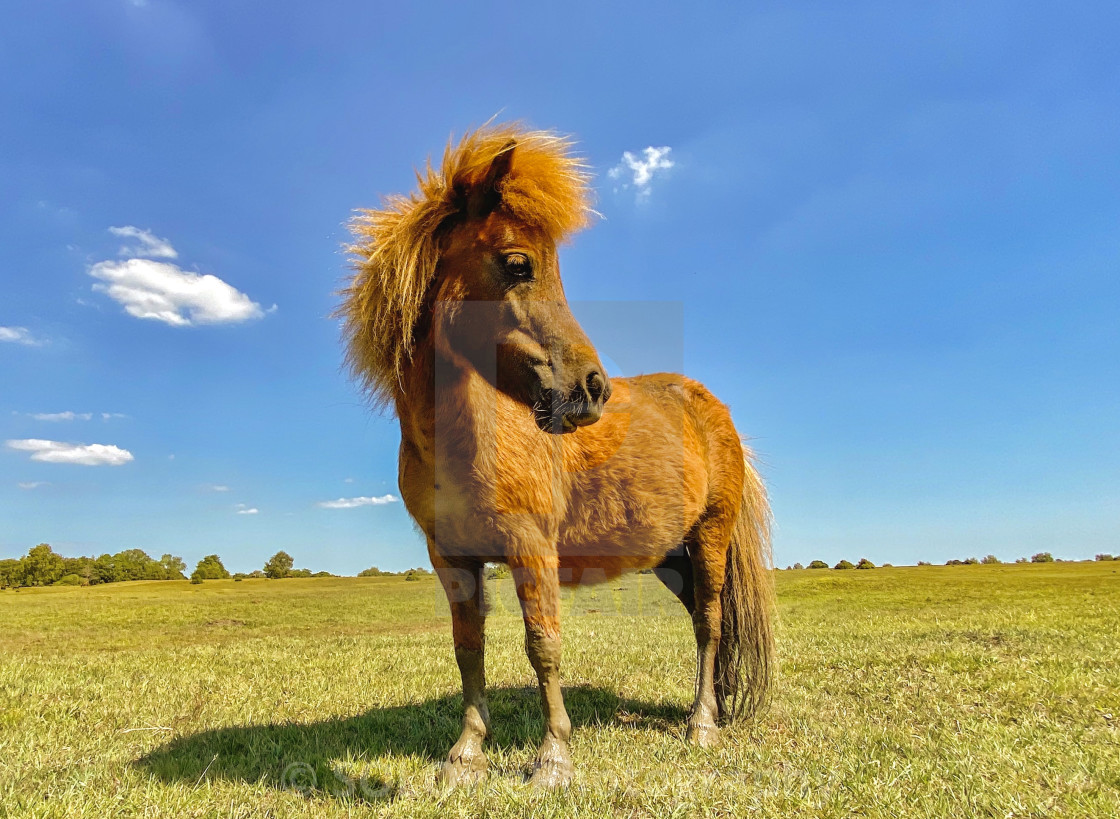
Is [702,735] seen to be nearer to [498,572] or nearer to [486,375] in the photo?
[498,572]

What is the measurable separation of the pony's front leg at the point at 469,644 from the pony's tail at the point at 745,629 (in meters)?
2.20

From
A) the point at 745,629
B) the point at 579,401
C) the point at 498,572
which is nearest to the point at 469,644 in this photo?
the point at 498,572

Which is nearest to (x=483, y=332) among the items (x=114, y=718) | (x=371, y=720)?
(x=371, y=720)

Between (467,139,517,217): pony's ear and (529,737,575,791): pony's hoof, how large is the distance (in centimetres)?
277

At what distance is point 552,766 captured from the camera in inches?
115

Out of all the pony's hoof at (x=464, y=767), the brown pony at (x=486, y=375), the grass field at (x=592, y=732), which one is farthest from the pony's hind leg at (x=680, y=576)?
the pony's hoof at (x=464, y=767)

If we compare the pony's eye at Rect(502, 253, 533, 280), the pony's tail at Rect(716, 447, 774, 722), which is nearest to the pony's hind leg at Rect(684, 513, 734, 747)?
the pony's tail at Rect(716, 447, 774, 722)

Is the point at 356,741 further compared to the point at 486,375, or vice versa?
the point at 356,741

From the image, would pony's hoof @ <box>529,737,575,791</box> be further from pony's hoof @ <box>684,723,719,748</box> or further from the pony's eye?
the pony's eye

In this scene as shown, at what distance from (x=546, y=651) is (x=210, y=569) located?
226 feet

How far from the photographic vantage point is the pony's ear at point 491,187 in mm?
2838

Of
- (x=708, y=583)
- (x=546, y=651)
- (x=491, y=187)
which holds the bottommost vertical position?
(x=546, y=651)

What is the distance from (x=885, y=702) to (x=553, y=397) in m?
4.25

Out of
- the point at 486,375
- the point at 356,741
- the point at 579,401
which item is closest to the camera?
the point at 579,401
